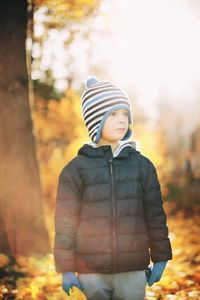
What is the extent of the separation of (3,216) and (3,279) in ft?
3.27

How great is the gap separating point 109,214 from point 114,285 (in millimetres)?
517

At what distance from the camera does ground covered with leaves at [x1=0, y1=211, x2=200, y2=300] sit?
4.38 metres

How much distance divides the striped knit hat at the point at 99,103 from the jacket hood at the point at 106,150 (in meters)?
0.07

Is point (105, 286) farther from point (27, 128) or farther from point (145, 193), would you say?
point (27, 128)

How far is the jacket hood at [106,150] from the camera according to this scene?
2932 mm

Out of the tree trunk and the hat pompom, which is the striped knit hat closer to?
the hat pompom

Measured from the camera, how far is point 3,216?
18.8 ft

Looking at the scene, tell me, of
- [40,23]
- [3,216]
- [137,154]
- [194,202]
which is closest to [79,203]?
[137,154]

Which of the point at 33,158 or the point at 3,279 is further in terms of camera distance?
the point at 33,158

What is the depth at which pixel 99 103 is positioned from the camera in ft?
9.78

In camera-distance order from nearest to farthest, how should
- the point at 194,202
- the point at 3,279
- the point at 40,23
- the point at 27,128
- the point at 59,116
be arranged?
1. the point at 3,279
2. the point at 27,128
3. the point at 40,23
4. the point at 194,202
5. the point at 59,116

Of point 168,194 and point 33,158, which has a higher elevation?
point 33,158

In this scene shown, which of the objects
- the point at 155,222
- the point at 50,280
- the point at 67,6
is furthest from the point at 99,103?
the point at 67,6

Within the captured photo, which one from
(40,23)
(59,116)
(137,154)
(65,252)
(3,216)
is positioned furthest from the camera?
(59,116)
